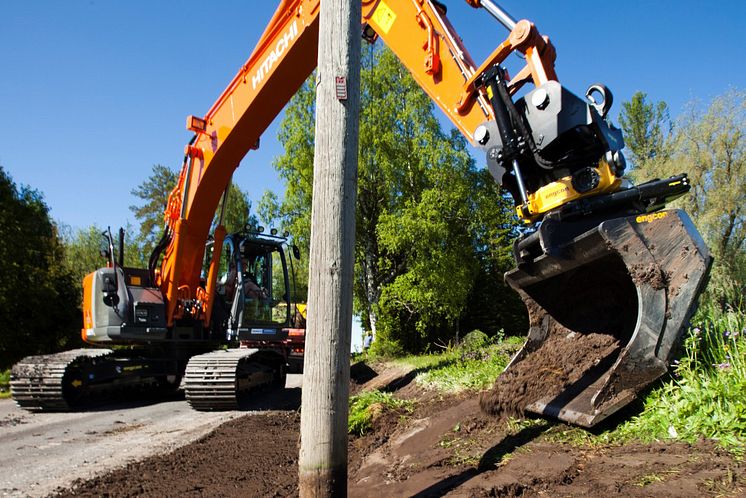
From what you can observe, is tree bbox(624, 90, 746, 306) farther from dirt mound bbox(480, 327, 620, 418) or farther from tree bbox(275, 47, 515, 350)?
dirt mound bbox(480, 327, 620, 418)

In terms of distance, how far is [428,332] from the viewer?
2211 centimetres

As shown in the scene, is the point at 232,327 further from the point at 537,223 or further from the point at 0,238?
the point at 0,238

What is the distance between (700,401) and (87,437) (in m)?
6.39

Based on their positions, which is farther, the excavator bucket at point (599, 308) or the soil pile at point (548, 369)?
the soil pile at point (548, 369)

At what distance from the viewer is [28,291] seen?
2194cm

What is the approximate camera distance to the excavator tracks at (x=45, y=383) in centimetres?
867

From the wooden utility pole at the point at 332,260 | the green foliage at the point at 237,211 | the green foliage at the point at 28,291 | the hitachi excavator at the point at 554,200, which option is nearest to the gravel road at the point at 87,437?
the hitachi excavator at the point at 554,200

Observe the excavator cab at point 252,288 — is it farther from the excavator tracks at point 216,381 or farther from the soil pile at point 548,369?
the soil pile at point 548,369

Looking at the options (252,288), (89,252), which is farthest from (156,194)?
(252,288)

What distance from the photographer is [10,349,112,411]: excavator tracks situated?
867 centimetres

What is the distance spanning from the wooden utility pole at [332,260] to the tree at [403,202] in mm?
13954

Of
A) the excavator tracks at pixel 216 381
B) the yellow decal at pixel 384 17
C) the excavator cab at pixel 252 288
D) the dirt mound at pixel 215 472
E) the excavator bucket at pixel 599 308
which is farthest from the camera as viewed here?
the excavator cab at pixel 252 288

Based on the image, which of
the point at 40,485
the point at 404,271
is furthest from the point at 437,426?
the point at 404,271

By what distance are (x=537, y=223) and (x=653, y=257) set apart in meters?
0.97
